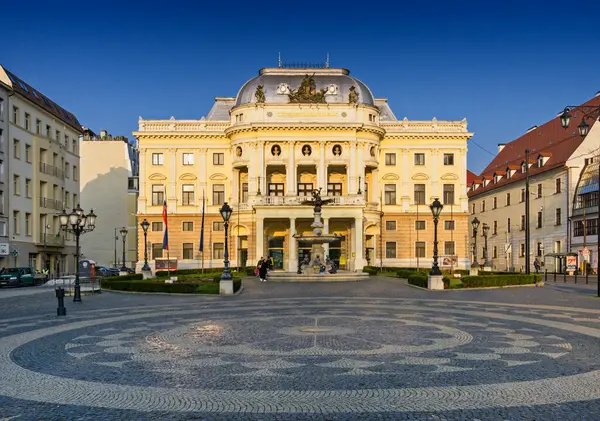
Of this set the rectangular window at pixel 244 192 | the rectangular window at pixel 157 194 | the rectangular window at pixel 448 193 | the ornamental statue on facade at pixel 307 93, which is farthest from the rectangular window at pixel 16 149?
the rectangular window at pixel 448 193

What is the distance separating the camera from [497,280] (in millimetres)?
38500

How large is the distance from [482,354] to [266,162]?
60892mm

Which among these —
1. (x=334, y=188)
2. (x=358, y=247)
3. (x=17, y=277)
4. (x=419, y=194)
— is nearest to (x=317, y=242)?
(x=358, y=247)

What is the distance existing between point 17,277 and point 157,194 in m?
31.0

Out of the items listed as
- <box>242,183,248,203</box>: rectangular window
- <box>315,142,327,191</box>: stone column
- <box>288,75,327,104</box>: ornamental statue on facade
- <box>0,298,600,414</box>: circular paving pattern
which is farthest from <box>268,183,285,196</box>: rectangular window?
<box>0,298,600,414</box>: circular paving pattern

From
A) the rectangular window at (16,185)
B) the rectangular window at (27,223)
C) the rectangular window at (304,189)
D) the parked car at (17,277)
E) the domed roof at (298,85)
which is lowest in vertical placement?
the parked car at (17,277)

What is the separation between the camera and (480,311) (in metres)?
23.7

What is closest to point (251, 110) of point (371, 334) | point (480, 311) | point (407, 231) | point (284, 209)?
point (284, 209)

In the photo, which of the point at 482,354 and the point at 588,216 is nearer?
→ the point at 482,354

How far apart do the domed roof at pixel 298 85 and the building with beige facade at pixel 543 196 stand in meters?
22.6

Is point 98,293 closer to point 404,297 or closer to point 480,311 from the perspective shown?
point 404,297

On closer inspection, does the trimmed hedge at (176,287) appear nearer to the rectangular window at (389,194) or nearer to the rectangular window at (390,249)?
the rectangular window at (390,249)

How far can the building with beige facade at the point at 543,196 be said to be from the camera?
220 ft

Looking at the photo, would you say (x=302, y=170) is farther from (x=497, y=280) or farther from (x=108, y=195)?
(x=497, y=280)
